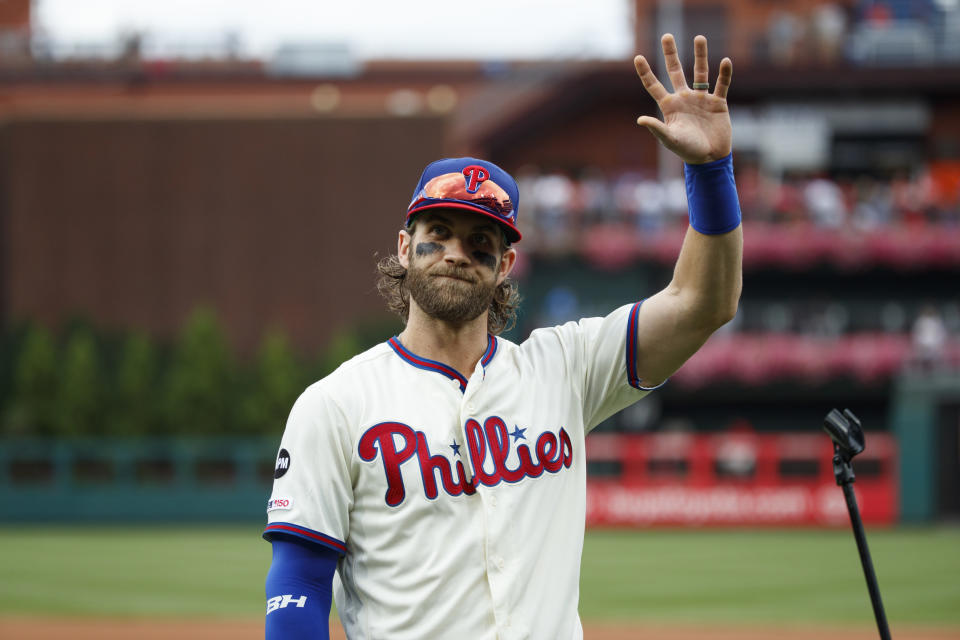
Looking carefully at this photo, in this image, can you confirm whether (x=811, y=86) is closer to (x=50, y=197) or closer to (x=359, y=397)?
(x=50, y=197)

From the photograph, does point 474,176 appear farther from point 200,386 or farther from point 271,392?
point 200,386

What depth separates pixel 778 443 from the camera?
21.4 m

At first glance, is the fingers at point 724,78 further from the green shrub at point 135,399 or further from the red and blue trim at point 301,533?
the green shrub at point 135,399

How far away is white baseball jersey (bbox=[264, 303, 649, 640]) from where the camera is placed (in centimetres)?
258

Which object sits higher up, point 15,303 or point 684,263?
point 15,303

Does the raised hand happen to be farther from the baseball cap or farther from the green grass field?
the green grass field

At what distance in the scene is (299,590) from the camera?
2523 mm

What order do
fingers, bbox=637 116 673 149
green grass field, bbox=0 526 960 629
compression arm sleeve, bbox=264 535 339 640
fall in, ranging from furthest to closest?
green grass field, bbox=0 526 960 629 < fingers, bbox=637 116 673 149 < compression arm sleeve, bbox=264 535 339 640

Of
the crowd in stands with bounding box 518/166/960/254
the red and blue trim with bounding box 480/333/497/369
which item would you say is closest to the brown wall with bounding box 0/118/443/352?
the crowd in stands with bounding box 518/166/960/254

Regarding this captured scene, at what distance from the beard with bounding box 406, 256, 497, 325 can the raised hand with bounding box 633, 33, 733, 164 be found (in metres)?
0.52

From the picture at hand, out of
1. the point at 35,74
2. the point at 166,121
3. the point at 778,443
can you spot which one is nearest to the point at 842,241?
the point at 778,443

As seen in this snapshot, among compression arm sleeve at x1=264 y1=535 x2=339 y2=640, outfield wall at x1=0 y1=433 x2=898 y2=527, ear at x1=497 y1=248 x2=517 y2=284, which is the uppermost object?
outfield wall at x1=0 y1=433 x2=898 y2=527

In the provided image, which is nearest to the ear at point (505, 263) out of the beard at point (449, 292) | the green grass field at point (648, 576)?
the beard at point (449, 292)

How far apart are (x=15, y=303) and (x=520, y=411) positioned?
97.6ft
